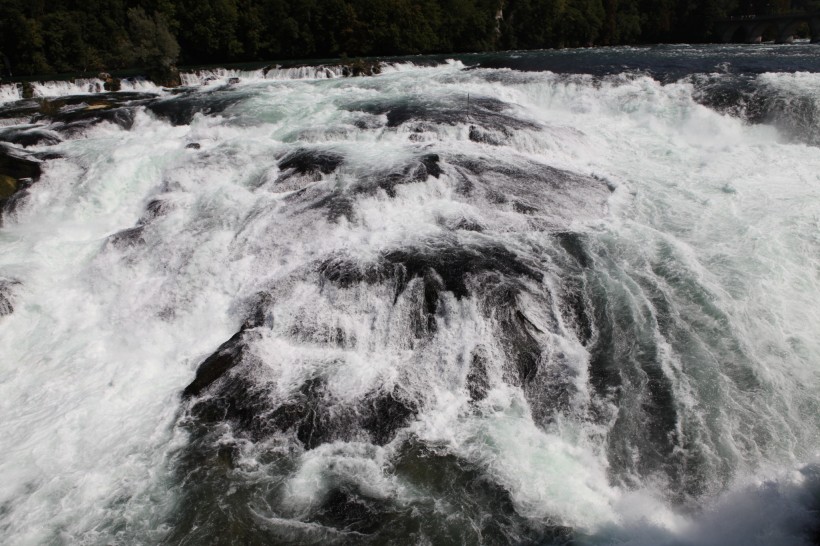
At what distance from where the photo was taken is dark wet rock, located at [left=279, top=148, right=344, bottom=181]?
1241 cm

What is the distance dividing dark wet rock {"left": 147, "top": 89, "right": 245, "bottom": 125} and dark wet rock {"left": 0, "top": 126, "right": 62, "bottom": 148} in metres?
3.76

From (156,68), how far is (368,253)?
92.7 ft

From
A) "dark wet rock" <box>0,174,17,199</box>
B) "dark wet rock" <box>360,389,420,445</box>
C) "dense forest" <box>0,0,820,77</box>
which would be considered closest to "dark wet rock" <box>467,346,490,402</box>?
"dark wet rock" <box>360,389,420,445</box>

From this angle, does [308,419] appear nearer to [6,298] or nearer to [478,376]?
[478,376]

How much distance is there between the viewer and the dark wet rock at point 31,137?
1579 cm

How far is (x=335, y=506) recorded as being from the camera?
6.08 meters

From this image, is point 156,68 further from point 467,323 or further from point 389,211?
point 467,323

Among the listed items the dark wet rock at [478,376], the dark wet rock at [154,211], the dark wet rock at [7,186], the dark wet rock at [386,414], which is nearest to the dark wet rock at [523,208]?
the dark wet rock at [478,376]

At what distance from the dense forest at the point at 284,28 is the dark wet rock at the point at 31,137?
15.3 meters

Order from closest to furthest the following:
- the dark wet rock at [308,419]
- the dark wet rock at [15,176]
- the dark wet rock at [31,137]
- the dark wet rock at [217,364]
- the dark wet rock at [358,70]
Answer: the dark wet rock at [308,419]
the dark wet rock at [217,364]
the dark wet rock at [15,176]
the dark wet rock at [31,137]
the dark wet rock at [358,70]

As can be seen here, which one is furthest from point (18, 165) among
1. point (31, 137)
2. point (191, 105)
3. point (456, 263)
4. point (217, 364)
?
point (456, 263)

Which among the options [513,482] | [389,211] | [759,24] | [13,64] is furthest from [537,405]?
[759,24]

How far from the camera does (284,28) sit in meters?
41.7

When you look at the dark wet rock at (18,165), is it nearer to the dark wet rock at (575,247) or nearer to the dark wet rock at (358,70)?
the dark wet rock at (575,247)
